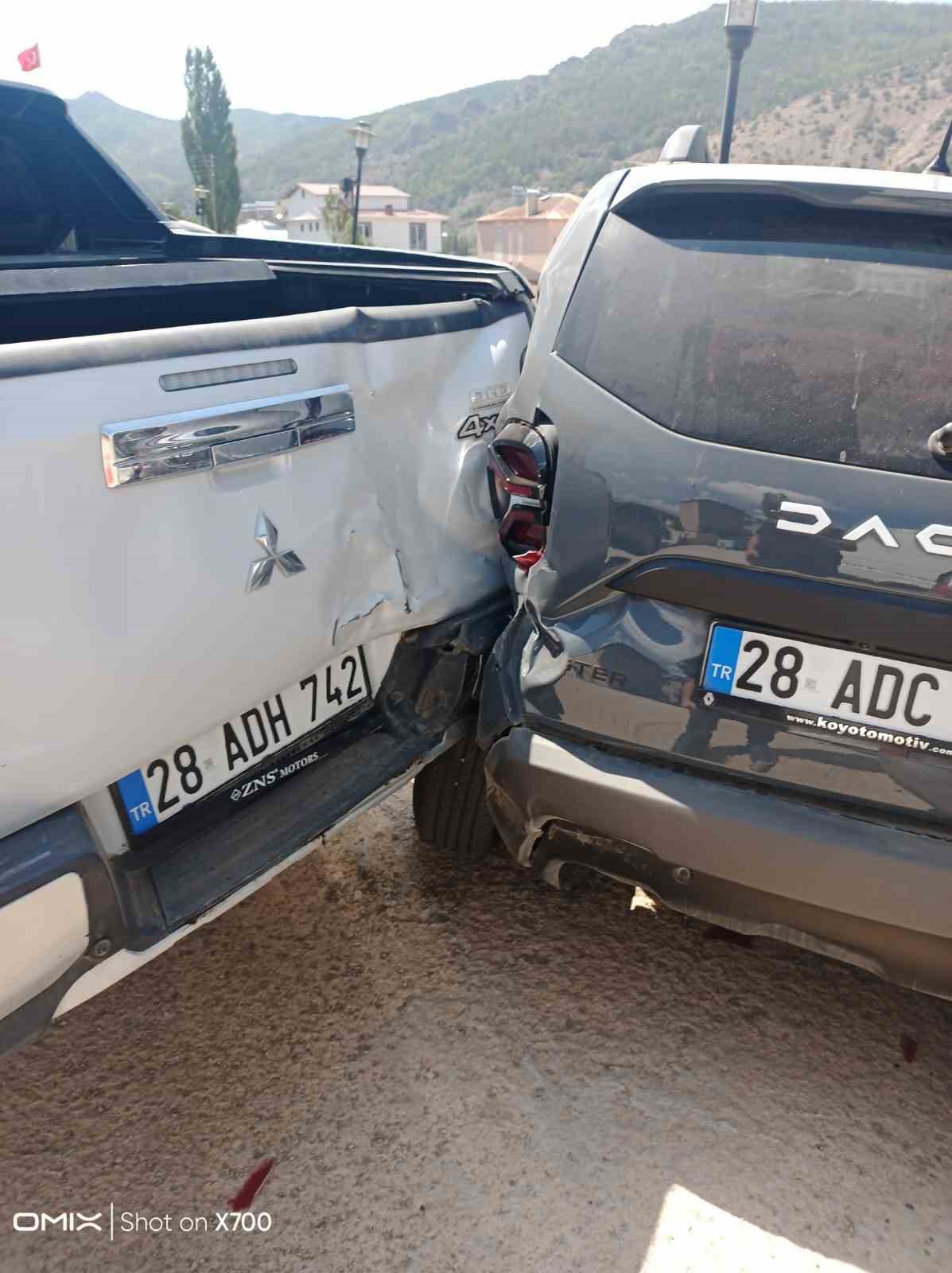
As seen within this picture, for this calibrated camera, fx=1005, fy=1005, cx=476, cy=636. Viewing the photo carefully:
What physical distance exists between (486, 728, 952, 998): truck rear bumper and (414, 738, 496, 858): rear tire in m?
0.58

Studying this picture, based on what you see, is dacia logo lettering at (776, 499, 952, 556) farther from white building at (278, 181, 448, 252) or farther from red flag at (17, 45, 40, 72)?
white building at (278, 181, 448, 252)

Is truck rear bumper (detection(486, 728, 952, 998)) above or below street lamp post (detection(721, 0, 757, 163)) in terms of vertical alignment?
below

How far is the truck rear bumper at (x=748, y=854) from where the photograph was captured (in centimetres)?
181

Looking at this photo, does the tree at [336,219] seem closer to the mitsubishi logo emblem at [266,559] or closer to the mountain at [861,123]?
the mountain at [861,123]

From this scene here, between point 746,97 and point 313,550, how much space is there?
293ft

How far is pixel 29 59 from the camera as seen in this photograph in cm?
892

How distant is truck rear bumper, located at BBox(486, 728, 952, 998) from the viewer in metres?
1.81

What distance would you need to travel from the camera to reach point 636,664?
1.99 m

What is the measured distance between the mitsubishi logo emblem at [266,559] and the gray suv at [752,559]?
572 mm

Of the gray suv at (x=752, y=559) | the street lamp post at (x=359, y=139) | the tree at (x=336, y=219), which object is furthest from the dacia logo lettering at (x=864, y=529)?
the tree at (x=336, y=219)

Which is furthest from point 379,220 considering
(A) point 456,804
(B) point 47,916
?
(B) point 47,916

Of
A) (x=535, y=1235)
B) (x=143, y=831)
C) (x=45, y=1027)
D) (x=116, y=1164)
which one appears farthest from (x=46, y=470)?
(x=535, y=1235)

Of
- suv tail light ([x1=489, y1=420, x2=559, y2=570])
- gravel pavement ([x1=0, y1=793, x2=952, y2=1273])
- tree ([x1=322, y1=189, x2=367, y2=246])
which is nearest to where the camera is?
gravel pavement ([x1=0, y1=793, x2=952, y2=1273])

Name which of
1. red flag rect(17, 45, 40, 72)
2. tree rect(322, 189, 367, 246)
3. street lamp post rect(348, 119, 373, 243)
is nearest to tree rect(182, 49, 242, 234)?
tree rect(322, 189, 367, 246)
